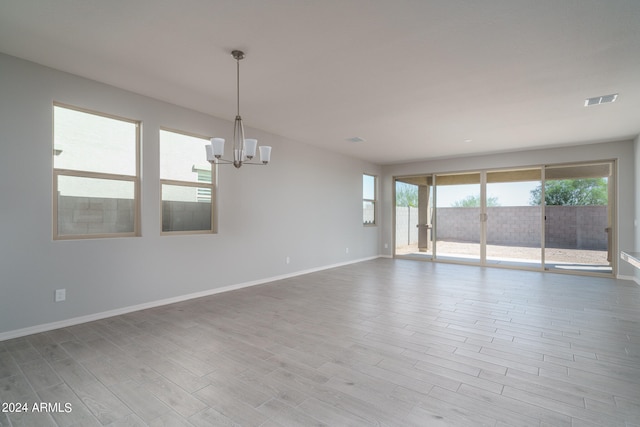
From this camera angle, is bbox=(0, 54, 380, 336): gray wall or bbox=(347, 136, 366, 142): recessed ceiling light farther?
bbox=(347, 136, 366, 142): recessed ceiling light

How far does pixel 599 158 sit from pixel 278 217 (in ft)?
21.0

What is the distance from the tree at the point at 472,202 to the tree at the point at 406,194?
1091 millimetres

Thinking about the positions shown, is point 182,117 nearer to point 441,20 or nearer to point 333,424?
point 441,20

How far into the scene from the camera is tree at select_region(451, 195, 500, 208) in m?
7.41

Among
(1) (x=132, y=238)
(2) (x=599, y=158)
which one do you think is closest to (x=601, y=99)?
(2) (x=599, y=158)

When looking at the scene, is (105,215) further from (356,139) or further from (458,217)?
(458,217)

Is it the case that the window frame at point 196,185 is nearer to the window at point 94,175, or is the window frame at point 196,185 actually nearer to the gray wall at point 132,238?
the gray wall at point 132,238

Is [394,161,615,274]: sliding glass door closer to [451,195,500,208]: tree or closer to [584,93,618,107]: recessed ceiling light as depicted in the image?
[451,195,500,208]: tree

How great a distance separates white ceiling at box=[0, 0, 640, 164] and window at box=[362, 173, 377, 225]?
12.2ft

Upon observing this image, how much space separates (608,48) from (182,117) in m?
4.81

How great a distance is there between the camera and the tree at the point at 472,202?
7.41 m

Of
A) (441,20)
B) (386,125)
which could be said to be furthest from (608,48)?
(386,125)

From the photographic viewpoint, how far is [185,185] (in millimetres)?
4477

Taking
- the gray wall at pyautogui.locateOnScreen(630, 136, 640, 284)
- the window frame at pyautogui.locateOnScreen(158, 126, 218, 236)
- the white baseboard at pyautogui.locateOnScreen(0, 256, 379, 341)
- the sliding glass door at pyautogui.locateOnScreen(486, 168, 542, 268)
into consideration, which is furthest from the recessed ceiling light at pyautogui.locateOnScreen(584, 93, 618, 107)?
the white baseboard at pyautogui.locateOnScreen(0, 256, 379, 341)
